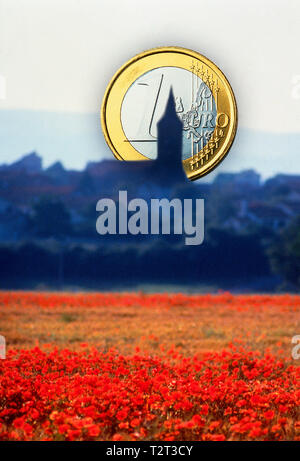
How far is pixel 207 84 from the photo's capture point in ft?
24.2

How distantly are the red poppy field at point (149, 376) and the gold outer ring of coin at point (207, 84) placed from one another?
2554 mm

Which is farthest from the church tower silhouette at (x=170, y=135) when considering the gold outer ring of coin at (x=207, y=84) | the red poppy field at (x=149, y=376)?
the red poppy field at (x=149, y=376)

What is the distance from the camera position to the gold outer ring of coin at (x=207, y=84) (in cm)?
721

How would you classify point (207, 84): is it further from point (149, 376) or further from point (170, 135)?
point (149, 376)

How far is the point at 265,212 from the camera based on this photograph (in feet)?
78.6

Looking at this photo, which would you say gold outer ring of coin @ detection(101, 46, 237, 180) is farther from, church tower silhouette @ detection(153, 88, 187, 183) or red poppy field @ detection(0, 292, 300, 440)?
red poppy field @ detection(0, 292, 300, 440)

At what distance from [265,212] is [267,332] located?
1382cm

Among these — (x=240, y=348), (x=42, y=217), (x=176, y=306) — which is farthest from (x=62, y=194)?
(x=240, y=348)

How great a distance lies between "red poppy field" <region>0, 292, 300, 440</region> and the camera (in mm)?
5051

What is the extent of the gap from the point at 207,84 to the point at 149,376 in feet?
11.9

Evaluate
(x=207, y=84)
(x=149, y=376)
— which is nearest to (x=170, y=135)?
(x=207, y=84)

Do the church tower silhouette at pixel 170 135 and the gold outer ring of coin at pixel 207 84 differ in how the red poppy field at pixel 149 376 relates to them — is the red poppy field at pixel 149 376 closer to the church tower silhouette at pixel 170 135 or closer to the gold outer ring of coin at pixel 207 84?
the gold outer ring of coin at pixel 207 84

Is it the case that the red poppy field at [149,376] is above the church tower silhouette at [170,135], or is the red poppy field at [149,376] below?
below

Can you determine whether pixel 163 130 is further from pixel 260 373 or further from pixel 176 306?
pixel 176 306
